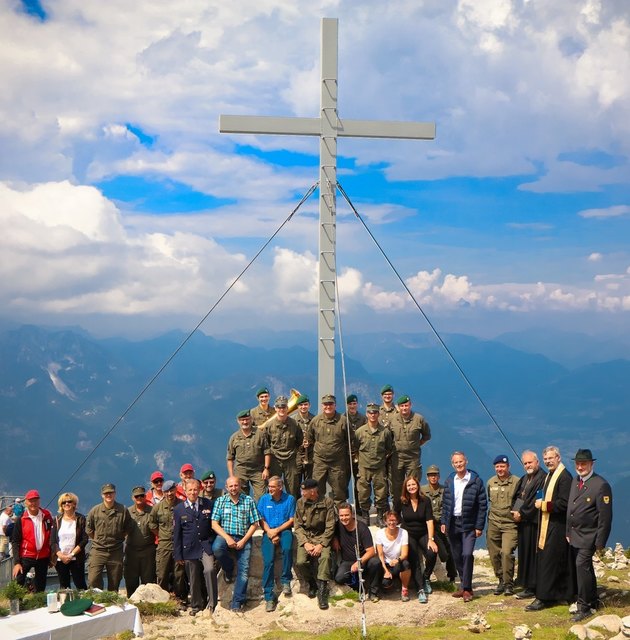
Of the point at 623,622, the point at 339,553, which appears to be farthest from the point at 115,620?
the point at 623,622

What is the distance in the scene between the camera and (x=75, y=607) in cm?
962

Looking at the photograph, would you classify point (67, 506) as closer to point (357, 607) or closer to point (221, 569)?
point (221, 569)

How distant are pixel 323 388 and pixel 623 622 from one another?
6059 mm

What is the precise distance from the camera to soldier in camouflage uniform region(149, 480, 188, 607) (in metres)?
11.8

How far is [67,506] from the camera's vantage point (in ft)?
37.6

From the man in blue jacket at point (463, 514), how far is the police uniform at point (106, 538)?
4810mm

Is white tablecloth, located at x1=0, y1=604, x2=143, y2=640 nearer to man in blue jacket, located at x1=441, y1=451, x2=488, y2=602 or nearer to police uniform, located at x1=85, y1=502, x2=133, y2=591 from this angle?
police uniform, located at x1=85, y1=502, x2=133, y2=591

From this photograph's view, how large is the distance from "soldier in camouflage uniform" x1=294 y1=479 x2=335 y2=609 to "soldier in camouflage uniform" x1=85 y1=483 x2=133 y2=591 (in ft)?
9.04

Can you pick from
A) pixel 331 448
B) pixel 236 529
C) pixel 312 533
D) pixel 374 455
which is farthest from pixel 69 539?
pixel 374 455

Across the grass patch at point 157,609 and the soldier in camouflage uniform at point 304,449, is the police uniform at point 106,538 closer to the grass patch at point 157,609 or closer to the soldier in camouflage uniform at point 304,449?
the grass patch at point 157,609

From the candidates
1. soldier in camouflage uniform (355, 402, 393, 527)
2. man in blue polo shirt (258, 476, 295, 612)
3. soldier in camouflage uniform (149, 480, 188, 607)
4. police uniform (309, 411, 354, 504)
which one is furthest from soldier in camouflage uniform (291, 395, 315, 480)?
soldier in camouflage uniform (149, 480, 188, 607)

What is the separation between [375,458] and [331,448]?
746 millimetres

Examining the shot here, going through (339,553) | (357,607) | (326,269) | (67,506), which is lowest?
(357,607)

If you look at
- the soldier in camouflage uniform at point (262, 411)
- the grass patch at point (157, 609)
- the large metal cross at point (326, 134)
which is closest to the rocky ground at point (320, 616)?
the grass patch at point (157, 609)
